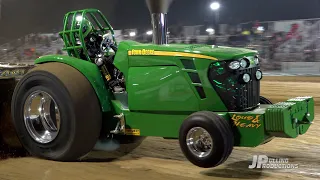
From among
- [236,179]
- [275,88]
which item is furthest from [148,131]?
[275,88]

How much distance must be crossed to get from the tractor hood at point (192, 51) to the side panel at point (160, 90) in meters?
0.16

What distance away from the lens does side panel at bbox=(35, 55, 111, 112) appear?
183 inches

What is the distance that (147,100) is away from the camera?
4422 millimetres

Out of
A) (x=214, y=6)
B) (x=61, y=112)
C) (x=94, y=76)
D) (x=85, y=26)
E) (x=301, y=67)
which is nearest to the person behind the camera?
(x=61, y=112)

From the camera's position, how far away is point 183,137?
396 cm

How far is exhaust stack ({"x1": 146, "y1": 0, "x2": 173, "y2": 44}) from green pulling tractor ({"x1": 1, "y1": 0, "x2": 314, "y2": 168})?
312 centimetres

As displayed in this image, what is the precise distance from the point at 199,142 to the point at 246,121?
469 millimetres

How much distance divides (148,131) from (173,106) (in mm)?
418

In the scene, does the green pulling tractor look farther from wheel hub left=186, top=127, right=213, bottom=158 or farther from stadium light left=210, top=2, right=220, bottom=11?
stadium light left=210, top=2, right=220, bottom=11

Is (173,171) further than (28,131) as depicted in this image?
No

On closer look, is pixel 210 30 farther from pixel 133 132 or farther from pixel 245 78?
pixel 245 78

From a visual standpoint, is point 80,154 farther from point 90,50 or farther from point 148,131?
point 90,50

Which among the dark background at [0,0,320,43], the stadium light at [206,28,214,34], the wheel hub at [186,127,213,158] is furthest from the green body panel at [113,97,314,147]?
the dark background at [0,0,320,43]

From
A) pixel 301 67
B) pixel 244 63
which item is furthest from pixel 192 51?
pixel 301 67
